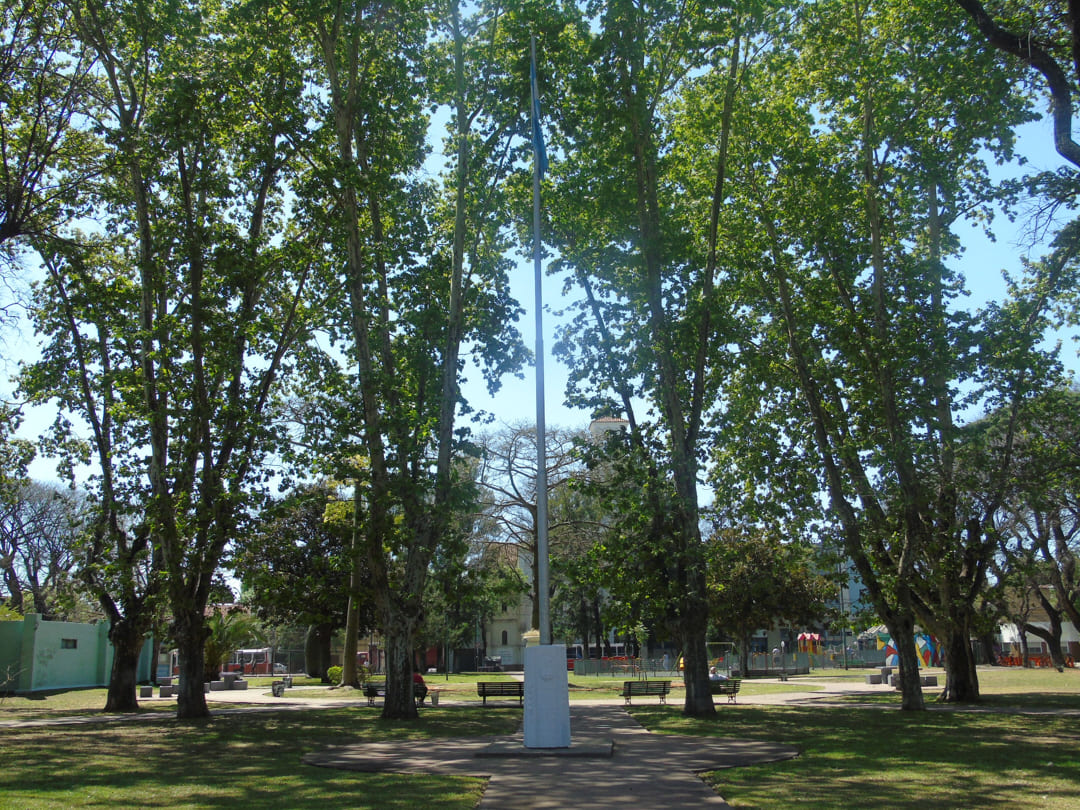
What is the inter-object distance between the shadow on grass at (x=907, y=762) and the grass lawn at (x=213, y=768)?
11.3ft

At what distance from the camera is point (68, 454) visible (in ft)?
75.9

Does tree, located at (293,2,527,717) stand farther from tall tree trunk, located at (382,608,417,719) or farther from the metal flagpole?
the metal flagpole

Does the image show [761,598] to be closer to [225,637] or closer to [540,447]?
[225,637]

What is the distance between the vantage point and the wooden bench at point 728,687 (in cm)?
2612

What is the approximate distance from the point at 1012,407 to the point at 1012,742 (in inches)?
422

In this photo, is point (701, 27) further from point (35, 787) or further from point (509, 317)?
point (35, 787)

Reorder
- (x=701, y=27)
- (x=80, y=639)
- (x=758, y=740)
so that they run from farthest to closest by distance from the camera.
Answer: (x=80, y=639)
(x=701, y=27)
(x=758, y=740)

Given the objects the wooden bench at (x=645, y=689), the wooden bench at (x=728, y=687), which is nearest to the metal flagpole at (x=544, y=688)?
the wooden bench at (x=728, y=687)

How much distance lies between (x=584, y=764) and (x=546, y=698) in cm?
122

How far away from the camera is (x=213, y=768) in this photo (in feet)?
37.8

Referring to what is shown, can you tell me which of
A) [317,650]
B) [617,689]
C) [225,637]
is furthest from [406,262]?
[317,650]

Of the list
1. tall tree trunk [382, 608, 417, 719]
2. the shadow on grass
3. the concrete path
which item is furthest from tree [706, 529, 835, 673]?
the concrete path

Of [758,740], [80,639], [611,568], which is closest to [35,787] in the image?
[758,740]

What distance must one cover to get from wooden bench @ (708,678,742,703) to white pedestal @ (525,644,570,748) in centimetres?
1323
